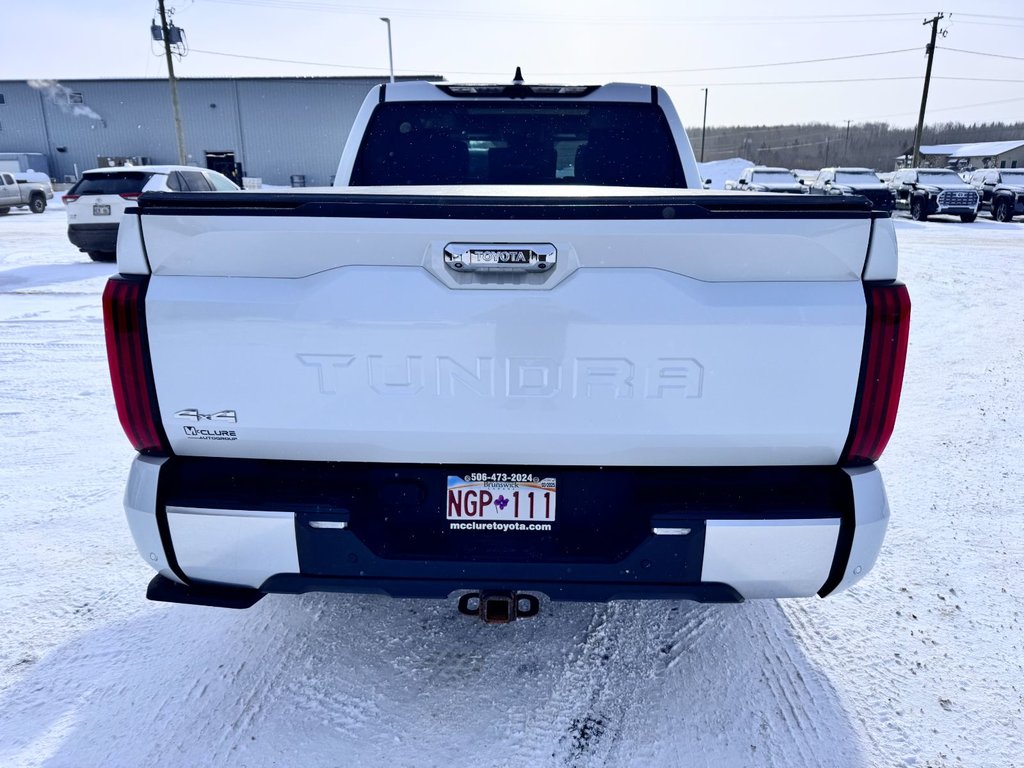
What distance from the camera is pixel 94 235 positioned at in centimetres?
1294

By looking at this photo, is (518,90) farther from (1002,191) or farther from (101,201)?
(1002,191)

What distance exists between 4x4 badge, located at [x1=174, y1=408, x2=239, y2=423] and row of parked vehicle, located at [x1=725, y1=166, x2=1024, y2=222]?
23217 mm

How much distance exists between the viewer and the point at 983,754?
219 cm

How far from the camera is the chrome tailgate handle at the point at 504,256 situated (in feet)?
6.06

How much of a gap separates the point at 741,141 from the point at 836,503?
120662 mm

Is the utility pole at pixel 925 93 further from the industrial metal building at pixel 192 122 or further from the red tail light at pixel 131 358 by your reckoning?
the red tail light at pixel 131 358

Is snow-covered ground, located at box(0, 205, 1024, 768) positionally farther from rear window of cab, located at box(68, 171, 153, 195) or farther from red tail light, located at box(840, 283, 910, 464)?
rear window of cab, located at box(68, 171, 153, 195)

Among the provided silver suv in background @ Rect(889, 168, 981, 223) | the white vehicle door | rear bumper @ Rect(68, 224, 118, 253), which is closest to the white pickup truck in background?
the white vehicle door

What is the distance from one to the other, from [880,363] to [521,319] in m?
0.98

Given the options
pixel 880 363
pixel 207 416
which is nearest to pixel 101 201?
pixel 207 416

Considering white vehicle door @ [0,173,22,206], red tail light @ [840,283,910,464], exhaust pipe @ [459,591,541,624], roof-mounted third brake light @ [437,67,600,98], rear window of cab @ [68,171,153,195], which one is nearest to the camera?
red tail light @ [840,283,910,464]

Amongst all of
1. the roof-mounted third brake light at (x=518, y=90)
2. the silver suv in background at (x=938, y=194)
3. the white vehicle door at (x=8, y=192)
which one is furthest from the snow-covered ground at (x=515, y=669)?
the white vehicle door at (x=8, y=192)

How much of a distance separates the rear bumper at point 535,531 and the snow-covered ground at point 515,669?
563 mm

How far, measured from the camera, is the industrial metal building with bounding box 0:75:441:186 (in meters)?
45.0
